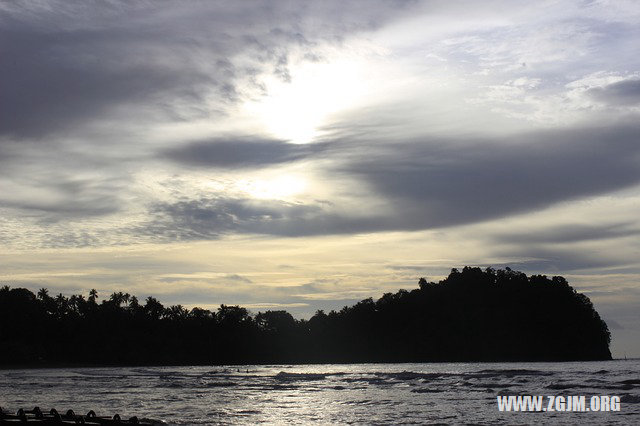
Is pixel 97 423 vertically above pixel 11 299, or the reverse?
pixel 11 299

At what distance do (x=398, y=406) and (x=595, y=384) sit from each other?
32817 millimetres

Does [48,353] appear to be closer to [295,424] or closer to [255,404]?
[255,404]

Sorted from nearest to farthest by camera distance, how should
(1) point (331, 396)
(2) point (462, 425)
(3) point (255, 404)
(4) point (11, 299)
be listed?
1. (2) point (462, 425)
2. (3) point (255, 404)
3. (1) point (331, 396)
4. (4) point (11, 299)

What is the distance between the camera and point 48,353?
655ft

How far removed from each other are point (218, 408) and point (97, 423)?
20.8 metres

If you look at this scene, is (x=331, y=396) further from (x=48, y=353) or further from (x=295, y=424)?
(x=48, y=353)

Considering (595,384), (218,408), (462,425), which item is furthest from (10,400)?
(595,384)

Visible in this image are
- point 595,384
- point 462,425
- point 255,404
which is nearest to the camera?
point 462,425

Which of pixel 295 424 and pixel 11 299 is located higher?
pixel 11 299

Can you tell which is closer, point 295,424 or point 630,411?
point 295,424

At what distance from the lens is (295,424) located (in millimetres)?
43188

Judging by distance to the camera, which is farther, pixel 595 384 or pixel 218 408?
pixel 595 384

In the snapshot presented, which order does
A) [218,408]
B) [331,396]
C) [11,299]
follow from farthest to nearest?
[11,299] < [331,396] < [218,408]

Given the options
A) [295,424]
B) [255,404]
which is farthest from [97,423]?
[255,404]
